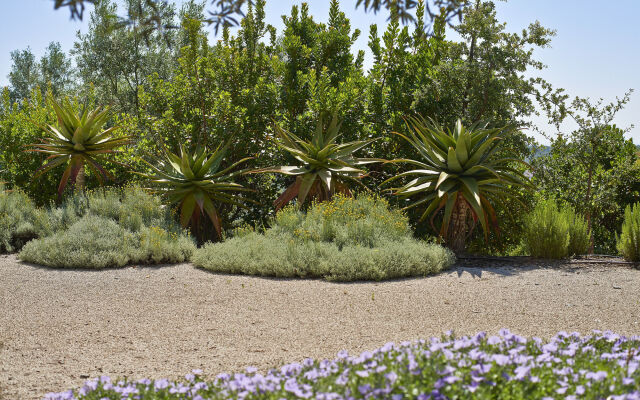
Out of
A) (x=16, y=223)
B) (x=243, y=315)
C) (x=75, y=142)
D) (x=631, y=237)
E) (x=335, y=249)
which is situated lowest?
(x=243, y=315)

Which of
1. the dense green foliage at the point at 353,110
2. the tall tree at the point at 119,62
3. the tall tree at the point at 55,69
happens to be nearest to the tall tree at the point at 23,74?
the tall tree at the point at 55,69

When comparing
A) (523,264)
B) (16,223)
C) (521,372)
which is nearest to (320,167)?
(523,264)

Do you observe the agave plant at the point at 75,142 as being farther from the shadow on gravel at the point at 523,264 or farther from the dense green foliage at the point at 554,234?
the dense green foliage at the point at 554,234

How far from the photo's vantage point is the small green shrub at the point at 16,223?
834cm

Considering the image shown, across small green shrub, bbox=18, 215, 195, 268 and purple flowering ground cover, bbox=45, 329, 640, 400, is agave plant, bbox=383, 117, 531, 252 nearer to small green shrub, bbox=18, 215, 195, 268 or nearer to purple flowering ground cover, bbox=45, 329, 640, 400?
small green shrub, bbox=18, 215, 195, 268

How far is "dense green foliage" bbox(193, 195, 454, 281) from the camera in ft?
20.6

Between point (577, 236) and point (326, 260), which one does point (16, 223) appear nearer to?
point (326, 260)

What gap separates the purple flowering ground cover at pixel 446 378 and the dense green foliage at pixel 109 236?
443 cm

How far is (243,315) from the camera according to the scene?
489cm

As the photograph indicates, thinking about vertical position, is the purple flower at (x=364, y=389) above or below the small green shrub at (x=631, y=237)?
below

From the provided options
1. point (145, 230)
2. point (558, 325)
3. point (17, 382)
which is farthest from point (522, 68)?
point (17, 382)

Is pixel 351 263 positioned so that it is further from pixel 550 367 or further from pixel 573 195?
pixel 573 195

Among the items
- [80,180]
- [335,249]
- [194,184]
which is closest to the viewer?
[335,249]

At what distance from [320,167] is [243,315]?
4034mm
